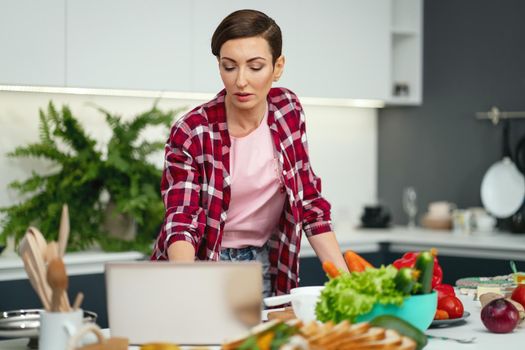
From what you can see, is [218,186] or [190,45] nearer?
[218,186]

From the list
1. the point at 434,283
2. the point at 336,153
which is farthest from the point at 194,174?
the point at 336,153

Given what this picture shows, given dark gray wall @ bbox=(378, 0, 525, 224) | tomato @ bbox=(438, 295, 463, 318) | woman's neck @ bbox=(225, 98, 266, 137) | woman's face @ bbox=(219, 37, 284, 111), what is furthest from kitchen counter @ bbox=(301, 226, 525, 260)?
tomato @ bbox=(438, 295, 463, 318)

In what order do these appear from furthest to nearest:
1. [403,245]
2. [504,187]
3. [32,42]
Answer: [504,187] → [403,245] → [32,42]

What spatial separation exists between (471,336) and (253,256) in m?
0.85

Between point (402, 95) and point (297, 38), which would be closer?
point (297, 38)

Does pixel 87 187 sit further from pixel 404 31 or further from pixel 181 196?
pixel 404 31

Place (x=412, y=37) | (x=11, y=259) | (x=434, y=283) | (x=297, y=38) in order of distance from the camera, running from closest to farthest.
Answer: (x=434, y=283)
(x=11, y=259)
(x=297, y=38)
(x=412, y=37)

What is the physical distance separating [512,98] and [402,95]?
0.69 m

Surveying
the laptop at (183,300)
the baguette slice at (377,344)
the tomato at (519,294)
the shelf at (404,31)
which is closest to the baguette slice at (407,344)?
the baguette slice at (377,344)

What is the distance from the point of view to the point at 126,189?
387 centimetres

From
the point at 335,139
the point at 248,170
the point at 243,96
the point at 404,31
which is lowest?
the point at 248,170

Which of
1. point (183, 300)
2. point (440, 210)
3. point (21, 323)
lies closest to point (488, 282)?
point (183, 300)

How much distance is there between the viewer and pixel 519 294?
2303mm

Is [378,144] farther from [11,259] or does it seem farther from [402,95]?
[11,259]
